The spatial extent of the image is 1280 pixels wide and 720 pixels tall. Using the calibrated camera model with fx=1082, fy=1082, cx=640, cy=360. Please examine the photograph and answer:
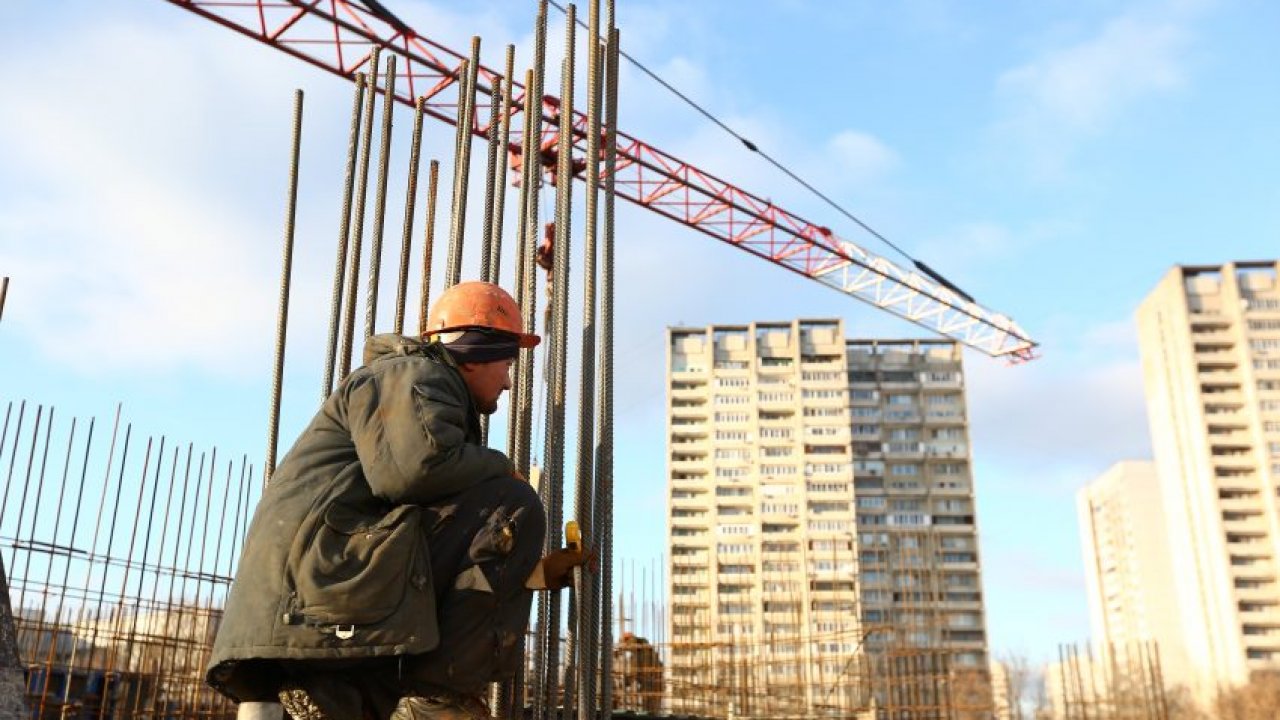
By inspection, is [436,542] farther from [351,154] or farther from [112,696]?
[112,696]

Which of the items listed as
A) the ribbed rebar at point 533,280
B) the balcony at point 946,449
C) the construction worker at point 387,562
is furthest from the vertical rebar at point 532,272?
the balcony at point 946,449

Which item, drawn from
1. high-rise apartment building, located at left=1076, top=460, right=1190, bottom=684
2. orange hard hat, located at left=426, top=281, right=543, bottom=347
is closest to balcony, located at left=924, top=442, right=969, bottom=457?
high-rise apartment building, located at left=1076, top=460, right=1190, bottom=684

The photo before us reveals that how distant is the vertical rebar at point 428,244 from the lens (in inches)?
166

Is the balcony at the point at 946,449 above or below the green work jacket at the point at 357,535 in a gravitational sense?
above

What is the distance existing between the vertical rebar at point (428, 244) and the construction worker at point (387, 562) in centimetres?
174

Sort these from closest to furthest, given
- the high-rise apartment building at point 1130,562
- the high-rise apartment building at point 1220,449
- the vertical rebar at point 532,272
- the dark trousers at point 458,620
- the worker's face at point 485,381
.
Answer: the dark trousers at point 458,620 → the worker's face at point 485,381 → the vertical rebar at point 532,272 → the high-rise apartment building at point 1220,449 → the high-rise apartment building at point 1130,562

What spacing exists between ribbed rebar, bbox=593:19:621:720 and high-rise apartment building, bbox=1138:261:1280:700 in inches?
2528

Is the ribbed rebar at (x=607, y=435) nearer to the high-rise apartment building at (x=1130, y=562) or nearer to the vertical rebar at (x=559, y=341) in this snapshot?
the vertical rebar at (x=559, y=341)

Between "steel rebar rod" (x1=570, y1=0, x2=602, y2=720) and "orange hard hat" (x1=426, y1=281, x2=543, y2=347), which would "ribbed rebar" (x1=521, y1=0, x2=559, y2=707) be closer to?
"steel rebar rod" (x1=570, y1=0, x2=602, y2=720)

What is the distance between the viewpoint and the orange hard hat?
2.50 m

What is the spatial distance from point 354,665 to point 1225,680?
6594 cm

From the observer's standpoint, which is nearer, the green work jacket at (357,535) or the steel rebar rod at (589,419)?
the green work jacket at (357,535)

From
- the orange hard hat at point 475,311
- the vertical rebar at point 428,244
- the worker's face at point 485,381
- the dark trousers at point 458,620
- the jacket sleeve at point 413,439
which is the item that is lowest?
the dark trousers at point 458,620

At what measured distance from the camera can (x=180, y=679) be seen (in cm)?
1084
